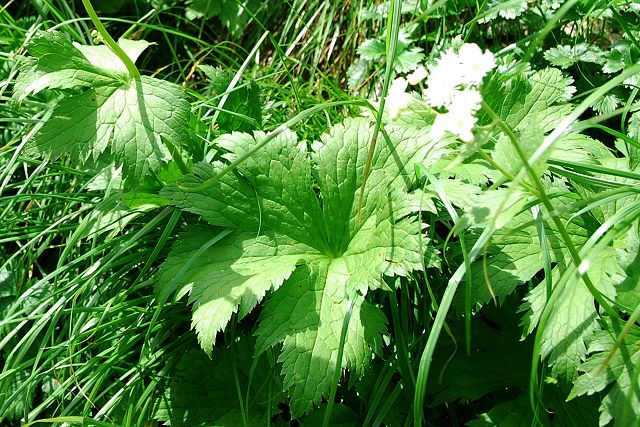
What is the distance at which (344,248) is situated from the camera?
2.08 metres

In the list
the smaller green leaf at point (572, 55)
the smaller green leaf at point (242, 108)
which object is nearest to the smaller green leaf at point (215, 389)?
the smaller green leaf at point (242, 108)

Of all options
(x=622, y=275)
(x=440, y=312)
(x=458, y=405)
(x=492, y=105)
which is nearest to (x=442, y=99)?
(x=440, y=312)

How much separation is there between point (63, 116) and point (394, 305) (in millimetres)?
1113

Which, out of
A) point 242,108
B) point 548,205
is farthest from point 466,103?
point 242,108

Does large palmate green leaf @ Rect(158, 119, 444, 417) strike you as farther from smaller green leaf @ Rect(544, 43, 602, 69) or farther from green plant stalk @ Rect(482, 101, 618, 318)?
smaller green leaf @ Rect(544, 43, 602, 69)

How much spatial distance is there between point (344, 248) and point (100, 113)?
824 millimetres

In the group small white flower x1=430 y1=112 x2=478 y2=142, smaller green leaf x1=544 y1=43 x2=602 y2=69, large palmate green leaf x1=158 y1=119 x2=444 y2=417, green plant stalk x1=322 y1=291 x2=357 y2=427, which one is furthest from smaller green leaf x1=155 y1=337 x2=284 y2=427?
smaller green leaf x1=544 y1=43 x2=602 y2=69

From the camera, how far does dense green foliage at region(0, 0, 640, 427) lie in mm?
1655

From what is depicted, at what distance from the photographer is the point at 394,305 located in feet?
6.48

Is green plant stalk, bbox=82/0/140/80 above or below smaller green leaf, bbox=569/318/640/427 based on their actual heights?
above

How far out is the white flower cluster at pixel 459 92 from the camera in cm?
129

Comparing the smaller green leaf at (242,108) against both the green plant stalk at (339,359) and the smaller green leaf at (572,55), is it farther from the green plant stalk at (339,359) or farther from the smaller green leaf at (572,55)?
the smaller green leaf at (572,55)

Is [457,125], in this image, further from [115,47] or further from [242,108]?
[242,108]

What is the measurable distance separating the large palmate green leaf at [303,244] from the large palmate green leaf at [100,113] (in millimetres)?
155
